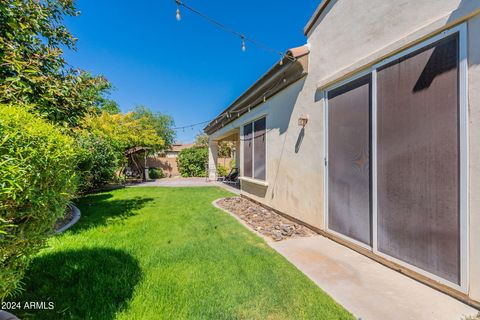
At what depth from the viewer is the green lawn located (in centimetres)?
220

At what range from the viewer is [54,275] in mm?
2842

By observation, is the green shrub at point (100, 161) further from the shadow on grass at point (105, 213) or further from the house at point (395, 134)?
the house at point (395, 134)

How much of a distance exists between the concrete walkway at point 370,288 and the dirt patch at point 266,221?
2.74 ft

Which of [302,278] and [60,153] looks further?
[302,278]

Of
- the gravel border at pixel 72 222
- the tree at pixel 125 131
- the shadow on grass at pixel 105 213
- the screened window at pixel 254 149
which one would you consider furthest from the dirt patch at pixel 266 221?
the tree at pixel 125 131

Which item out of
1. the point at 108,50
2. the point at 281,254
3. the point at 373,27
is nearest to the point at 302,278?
the point at 281,254

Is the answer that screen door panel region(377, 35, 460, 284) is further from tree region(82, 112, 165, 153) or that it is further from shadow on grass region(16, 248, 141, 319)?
tree region(82, 112, 165, 153)

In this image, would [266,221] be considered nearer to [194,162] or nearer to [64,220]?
[64,220]

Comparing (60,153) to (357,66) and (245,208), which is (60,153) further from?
(245,208)

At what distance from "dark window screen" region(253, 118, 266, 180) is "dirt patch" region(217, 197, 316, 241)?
115 centimetres

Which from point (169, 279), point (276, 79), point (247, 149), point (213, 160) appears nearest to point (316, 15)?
point (276, 79)

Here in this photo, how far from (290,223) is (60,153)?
4.79 m

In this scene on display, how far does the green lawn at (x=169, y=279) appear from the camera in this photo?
2199mm

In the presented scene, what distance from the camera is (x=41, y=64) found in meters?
→ 4.79
